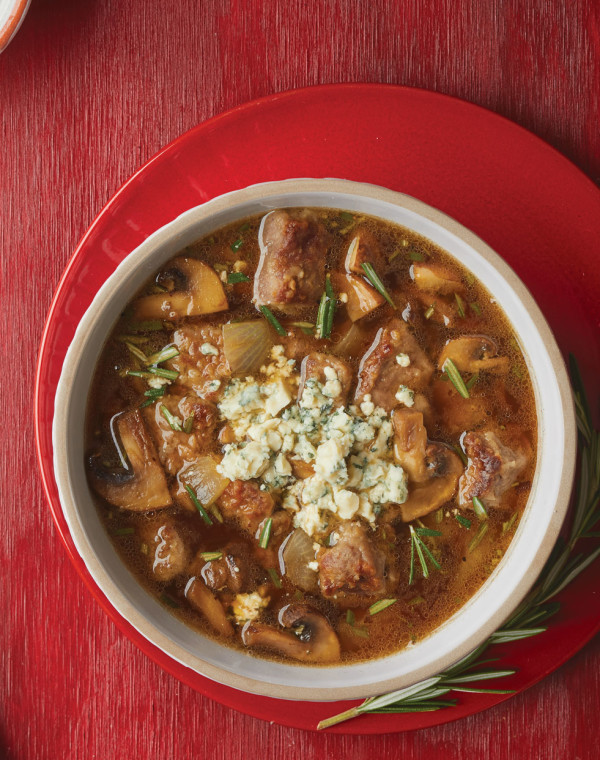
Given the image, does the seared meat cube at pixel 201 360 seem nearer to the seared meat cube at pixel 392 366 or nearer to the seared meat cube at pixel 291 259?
the seared meat cube at pixel 291 259

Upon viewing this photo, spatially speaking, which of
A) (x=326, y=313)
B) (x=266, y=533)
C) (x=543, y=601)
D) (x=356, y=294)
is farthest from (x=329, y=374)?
(x=543, y=601)

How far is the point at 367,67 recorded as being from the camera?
3520mm

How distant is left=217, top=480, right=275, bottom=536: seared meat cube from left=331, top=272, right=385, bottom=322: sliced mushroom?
0.79m

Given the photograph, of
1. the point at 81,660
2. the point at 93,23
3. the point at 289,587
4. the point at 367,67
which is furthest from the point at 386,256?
the point at 81,660

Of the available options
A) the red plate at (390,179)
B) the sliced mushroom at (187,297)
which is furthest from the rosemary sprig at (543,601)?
the sliced mushroom at (187,297)

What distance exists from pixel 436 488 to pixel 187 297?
1261 millimetres

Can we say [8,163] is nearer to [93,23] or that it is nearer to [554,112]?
[93,23]

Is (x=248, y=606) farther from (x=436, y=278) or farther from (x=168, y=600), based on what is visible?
(x=436, y=278)

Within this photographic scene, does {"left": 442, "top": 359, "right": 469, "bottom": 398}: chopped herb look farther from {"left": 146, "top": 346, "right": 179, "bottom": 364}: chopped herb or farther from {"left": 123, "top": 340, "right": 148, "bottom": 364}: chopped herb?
{"left": 123, "top": 340, "right": 148, "bottom": 364}: chopped herb

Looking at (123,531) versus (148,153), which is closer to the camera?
(123,531)

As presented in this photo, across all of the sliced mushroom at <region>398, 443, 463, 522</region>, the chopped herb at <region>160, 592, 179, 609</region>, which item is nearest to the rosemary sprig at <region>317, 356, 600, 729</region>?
the sliced mushroom at <region>398, 443, 463, 522</region>

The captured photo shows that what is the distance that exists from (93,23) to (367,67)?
132cm

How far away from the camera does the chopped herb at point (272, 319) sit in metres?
3.01

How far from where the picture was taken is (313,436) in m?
3.01
